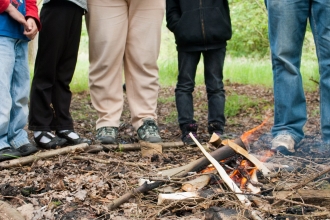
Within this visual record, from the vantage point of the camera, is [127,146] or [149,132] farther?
[149,132]

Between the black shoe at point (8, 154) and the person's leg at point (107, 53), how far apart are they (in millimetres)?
924

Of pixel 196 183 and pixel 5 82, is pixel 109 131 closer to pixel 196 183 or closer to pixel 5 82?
pixel 5 82

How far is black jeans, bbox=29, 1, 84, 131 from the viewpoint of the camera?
13.2 feet

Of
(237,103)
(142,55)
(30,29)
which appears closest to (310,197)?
(142,55)

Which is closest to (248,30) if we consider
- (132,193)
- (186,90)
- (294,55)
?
(186,90)

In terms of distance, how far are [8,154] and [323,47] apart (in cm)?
269

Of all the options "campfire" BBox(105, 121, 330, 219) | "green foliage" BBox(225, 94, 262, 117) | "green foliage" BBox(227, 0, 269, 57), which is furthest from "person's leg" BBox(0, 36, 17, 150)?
"green foliage" BBox(227, 0, 269, 57)

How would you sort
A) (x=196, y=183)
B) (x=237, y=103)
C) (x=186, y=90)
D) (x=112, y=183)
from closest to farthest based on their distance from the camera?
(x=196, y=183) < (x=112, y=183) < (x=186, y=90) < (x=237, y=103)

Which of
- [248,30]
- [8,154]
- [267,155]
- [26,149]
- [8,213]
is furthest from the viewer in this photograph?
[248,30]

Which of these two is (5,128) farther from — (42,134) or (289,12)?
(289,12)

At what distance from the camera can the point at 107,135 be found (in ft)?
14.2

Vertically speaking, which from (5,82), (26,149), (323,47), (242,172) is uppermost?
(323,47)

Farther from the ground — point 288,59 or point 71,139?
point 288,59

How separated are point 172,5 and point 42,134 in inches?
71.3
